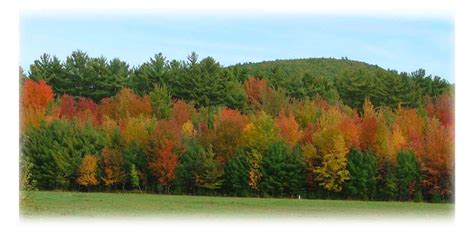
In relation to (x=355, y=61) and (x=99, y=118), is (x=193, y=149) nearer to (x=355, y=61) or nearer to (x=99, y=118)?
(x=99, y=118)

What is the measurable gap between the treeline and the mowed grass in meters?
0.22

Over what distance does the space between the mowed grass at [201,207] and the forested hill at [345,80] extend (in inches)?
57.0

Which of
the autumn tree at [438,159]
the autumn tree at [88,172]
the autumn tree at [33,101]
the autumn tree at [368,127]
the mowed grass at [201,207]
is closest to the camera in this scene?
the mowed grass at [201,207]

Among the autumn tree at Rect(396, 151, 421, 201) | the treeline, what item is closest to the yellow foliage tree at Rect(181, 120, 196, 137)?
the treeline

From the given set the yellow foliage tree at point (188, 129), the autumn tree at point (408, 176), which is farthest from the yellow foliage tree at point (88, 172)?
the autumn tree at point (408, 176)

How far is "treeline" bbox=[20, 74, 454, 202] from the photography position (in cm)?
1004

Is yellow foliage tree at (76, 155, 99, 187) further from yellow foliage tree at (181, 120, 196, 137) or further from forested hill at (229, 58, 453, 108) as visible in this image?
forested hill at (229, 58, 453, 108)

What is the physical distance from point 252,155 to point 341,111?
1.33 m

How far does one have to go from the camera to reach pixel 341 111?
34.5 ft

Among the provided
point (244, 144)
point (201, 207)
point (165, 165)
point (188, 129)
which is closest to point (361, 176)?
point (244, 144)

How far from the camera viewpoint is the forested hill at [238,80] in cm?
1002

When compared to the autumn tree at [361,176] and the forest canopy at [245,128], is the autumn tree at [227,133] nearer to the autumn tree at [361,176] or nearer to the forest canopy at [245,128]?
the forest canopy at [245,128]

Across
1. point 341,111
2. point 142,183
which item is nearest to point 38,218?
point 142,183

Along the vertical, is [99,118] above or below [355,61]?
below
